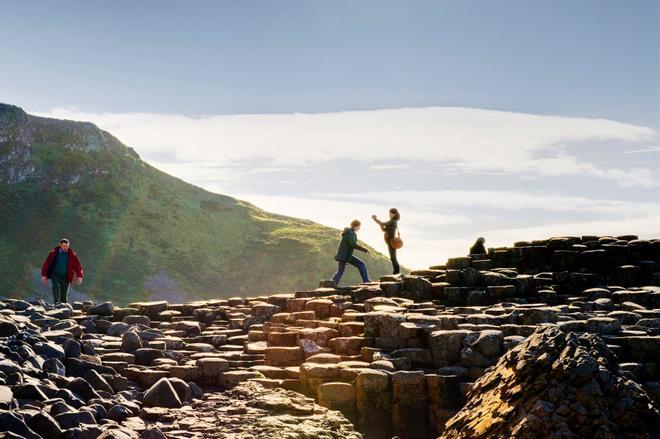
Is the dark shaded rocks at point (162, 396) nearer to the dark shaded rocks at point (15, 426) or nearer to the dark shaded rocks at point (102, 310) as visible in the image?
the dark shaded rocks at point (15, 426)

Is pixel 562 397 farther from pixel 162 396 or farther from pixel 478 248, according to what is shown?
pixel 478 248

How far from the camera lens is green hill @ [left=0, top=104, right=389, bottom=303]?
6147 centimetres

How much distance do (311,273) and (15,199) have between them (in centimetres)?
2793

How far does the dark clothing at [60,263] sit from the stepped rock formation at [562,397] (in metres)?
18.1

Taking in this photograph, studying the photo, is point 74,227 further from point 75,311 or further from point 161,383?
point 161,383

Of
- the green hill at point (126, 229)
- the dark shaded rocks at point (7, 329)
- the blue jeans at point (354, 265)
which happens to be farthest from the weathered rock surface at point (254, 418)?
the green hill at point (126, 229)

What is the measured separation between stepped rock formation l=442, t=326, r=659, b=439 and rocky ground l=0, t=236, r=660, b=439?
0.01m

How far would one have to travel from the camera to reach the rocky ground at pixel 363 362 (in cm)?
753

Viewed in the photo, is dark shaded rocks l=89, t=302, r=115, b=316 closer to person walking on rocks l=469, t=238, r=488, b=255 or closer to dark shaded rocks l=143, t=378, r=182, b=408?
dark shaded rocks l=143, t=378, r=182, b=408

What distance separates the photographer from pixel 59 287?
2356 cm

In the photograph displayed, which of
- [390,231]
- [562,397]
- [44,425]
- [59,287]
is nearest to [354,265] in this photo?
[390,231]

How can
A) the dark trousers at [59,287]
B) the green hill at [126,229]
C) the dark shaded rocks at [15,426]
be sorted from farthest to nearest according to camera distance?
the green hill at [126,229]
the dark trousers at [59,287]
the dark shaded rocks at [15,426]

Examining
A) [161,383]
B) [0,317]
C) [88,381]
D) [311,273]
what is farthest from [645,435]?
[311,273]

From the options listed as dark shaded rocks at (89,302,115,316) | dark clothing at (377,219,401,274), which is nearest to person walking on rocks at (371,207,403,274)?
dark clothing at (377,219,401,274)
